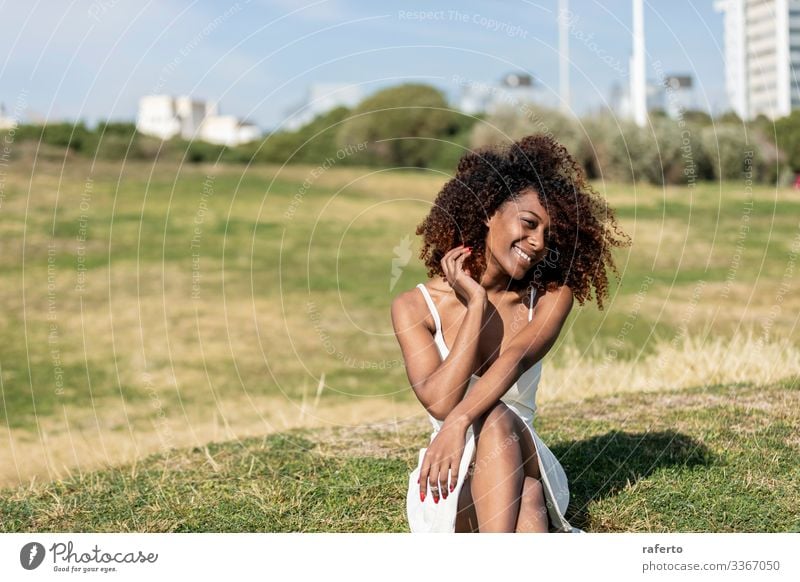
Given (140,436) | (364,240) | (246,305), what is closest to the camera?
(140,436)

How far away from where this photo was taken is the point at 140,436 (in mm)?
8930

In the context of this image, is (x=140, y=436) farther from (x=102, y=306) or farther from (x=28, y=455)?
(x=102, y=306)

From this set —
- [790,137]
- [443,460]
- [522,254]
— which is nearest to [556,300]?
[522,254]

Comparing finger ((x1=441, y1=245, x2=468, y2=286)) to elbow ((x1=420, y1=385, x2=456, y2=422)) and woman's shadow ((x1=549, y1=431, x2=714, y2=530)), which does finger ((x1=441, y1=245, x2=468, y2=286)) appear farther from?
woman's shadow ((x1=549, y1=431, x2=714, y2=530))

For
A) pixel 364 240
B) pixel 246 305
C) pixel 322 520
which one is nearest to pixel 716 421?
pixel 322 520

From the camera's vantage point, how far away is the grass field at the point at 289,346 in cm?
494

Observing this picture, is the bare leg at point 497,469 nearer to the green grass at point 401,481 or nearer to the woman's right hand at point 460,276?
the woman's right hand at point 460,276

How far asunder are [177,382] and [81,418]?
1.72 meters

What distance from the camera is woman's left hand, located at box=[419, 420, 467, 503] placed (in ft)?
11.9

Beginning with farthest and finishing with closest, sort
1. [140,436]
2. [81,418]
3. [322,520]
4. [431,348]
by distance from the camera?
[81,418] → [140,436] → [322,520] → [431,348]

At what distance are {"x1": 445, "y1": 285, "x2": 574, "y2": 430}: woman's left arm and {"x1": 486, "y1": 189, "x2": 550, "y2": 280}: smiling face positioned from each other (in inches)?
6.7

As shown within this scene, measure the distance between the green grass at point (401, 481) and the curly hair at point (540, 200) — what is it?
107 cm

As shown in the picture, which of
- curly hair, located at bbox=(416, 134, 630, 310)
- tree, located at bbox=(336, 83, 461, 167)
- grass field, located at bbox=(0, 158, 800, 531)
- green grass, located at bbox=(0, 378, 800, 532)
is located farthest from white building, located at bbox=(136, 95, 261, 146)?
curly hair, located at bbox=(416, 134, 630, 310)
